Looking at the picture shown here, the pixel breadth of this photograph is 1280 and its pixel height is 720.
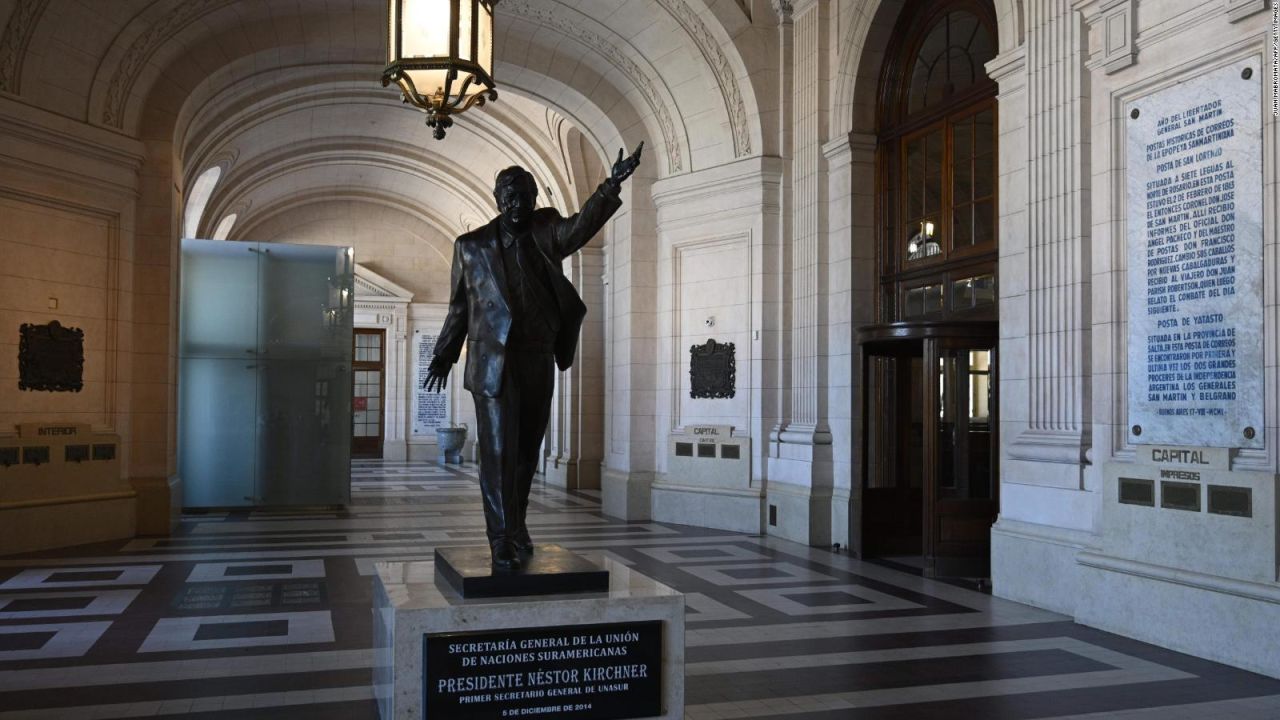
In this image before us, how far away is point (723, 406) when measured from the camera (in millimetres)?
12930

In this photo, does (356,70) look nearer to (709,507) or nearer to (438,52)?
(709,507)

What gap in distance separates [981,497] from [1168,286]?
317 centimetres

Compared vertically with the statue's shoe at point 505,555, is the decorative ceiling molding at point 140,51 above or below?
above

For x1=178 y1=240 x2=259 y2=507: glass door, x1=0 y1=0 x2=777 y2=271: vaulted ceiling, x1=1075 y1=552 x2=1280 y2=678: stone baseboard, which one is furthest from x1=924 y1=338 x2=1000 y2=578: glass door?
x1=178 y1=240 x2=259 y2=507: glass door

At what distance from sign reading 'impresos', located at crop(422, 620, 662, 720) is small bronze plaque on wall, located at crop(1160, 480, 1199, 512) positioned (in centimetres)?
395

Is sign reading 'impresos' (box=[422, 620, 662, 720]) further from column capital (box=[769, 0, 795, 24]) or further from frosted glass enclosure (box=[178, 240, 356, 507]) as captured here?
frosted glass enclosure (box=[178, 240, 356, 507])

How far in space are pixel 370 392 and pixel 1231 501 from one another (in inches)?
1003

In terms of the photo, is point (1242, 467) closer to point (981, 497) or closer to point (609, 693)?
point (981, 497)

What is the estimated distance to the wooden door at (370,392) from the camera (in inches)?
1139

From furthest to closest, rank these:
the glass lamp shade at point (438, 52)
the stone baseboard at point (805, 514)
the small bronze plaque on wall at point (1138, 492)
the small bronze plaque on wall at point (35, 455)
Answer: the stone baseboard at point (805, 514) < the small bronze plaque on wall at point (35, 455) < the small bronze plaque on wall at point (1138, 492) < the glass lamp shade at point (438, 52)

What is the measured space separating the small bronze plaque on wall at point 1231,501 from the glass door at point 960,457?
9.21 feet

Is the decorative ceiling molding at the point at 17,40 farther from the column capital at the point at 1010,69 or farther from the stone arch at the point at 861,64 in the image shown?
the column capital at the point at 1010,69

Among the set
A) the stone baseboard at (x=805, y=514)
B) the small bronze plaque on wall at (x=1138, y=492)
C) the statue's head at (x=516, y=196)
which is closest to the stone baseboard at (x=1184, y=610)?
the small bronze plaque on wall at (x=1138, y=492)

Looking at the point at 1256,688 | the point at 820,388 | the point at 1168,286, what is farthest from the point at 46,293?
the point at 1256,688
